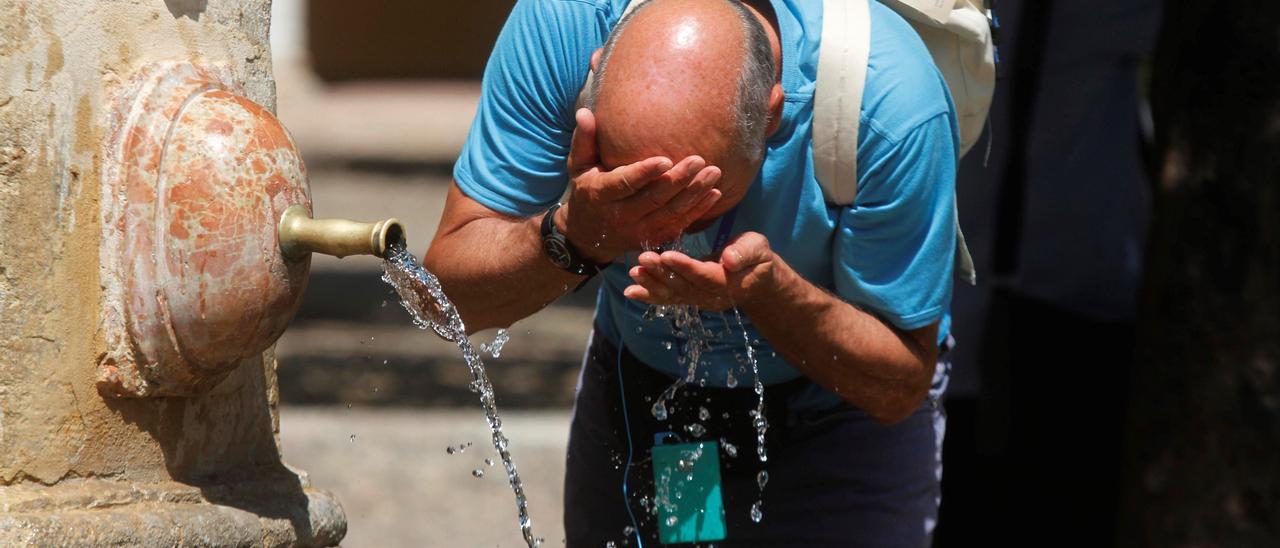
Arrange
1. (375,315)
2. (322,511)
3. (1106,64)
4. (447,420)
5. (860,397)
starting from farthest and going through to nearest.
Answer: (375,315) < (447,420) < (1106,64) < (860,397) < (322,511)

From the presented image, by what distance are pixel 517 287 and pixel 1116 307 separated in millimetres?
2752

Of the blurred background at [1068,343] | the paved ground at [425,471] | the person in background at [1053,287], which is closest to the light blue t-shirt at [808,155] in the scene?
the blurred background at [1068,343]

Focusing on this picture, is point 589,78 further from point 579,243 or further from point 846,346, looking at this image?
point 846,346

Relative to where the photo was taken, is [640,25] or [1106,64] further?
[1106,64]

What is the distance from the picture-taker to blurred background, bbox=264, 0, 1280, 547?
11.5ft

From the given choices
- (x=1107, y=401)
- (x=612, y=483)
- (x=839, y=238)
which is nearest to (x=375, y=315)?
(x=1107, y=401)

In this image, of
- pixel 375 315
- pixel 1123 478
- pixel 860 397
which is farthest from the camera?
pixel 375 315

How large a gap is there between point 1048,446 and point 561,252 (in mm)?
2748

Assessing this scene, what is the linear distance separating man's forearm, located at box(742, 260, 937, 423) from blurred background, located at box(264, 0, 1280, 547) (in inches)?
26.1

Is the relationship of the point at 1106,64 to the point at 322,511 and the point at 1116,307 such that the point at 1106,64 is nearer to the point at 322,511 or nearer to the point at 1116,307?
the point at 1116,307

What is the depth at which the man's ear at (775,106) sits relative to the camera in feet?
6.14

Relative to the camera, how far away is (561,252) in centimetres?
192

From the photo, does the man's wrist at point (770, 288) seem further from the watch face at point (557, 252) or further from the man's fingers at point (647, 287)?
the watch face at point (557, 252)

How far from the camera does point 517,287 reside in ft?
6.67
